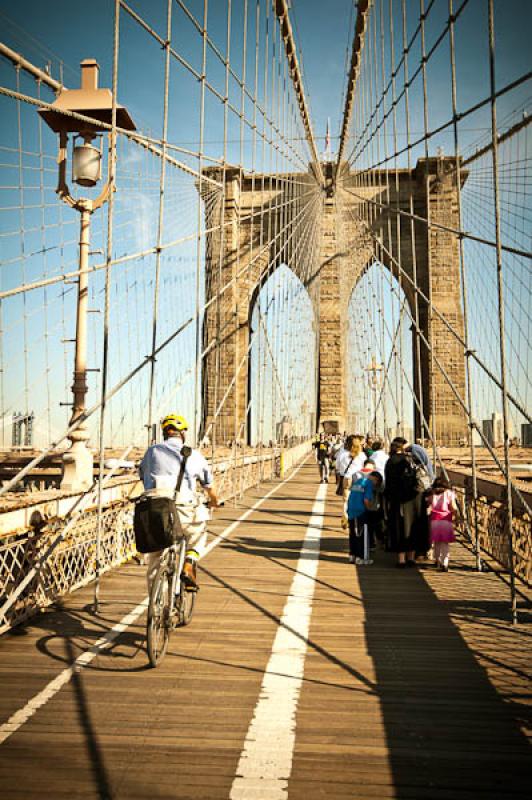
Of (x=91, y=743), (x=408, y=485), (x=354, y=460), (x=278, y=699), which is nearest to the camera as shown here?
(x=91, y=743)

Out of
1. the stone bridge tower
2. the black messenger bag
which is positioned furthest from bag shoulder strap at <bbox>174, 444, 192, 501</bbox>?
the stone bridge tower

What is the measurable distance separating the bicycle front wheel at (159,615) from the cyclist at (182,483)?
106mm

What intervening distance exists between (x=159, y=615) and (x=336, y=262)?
31304mm

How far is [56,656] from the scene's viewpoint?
3.17 m

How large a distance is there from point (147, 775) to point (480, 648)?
1.99m

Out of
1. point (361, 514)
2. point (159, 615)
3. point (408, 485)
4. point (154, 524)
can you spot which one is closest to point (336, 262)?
point (361, 514)

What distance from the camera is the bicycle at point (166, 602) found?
117 inches

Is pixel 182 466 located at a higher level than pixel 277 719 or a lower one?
higher

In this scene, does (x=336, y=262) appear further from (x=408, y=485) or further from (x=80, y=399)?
(x=408, y=485)

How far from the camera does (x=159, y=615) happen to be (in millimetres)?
3076

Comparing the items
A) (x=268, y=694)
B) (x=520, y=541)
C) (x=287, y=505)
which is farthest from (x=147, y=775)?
(x=287, y=505)

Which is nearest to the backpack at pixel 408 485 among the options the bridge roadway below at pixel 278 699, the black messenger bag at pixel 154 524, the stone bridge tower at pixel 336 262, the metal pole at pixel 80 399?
the bridge roadway below at pixel 278 699

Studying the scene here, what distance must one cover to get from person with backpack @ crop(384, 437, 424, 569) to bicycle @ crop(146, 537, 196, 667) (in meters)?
2.41

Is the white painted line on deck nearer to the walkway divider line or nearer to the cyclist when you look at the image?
the cyclist
